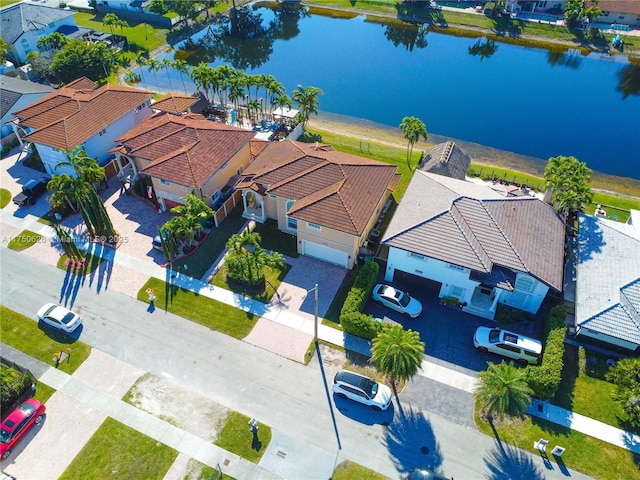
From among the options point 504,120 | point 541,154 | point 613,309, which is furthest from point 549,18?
point 613,309

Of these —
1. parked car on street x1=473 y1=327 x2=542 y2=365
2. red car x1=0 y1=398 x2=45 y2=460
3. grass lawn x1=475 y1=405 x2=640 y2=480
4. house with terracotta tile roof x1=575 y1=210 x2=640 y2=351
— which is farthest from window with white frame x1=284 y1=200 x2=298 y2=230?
house with terracotta tile roof x1=575 y1=210 x2=640 y2=351

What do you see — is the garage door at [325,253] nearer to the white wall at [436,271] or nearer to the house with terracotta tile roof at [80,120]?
the white wall at [436,271]

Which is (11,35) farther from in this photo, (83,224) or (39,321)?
(39,321)

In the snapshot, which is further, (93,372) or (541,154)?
(541,154)

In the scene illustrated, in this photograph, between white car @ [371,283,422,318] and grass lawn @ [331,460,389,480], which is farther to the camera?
white car @ [371,283,422,318]

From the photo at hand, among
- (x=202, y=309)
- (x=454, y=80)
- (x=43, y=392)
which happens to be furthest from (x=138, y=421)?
(x=454, y=80)

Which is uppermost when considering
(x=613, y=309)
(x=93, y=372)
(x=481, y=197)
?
(x=481, y=197)

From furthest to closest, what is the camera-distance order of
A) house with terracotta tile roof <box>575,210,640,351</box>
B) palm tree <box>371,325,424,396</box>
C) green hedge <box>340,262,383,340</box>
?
1. green hedge <box>340,262,383,340</box>
2. house with terracotta tile roof <box>575,210,640,351</box>
3. palm tree <box>371,325,424,396</box>

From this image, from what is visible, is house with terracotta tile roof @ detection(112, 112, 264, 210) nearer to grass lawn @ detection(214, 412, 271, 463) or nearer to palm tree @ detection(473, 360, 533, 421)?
grass lawn @ detection(214, 412, 271, 463)
